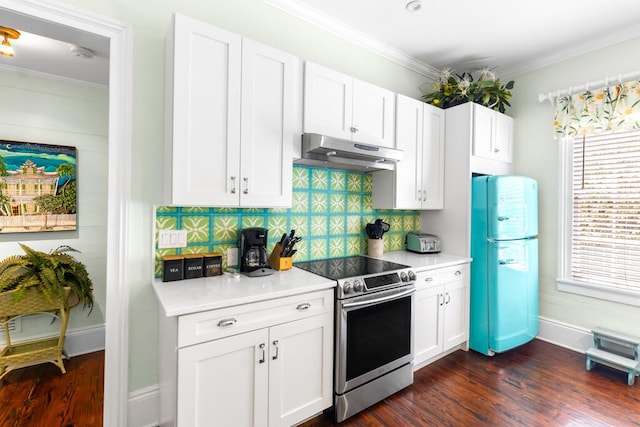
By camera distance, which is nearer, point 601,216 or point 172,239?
point 172,239

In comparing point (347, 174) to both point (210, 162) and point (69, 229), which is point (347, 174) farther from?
point (69, 229)

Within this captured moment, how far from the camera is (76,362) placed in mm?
2727

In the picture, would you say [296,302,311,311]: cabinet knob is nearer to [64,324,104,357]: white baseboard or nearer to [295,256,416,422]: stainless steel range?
[295,256,416,422]: stainless steel range

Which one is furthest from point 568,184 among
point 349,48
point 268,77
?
point 268,77

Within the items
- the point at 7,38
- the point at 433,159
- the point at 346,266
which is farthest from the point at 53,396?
the point at 433,159

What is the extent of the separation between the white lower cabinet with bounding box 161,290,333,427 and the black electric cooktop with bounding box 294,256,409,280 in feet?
0.73

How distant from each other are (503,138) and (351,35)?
187 centimetres

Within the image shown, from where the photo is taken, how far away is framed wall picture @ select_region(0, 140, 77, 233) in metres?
2.66

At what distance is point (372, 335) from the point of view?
78.7 inches

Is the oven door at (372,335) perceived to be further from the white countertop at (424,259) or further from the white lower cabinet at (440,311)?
the white countertop at (424,259)

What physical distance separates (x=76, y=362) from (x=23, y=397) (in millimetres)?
572

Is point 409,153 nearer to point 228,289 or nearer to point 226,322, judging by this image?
point 228,289

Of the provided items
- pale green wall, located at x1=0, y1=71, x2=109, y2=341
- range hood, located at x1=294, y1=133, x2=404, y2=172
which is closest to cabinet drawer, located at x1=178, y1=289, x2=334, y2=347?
range hood, located at x1=294, y1=133, x2=404, y2=172

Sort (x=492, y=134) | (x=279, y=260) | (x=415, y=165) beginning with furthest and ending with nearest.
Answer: (x=492, y=134)
(x=415, y=165)
(x=279, y=260)
